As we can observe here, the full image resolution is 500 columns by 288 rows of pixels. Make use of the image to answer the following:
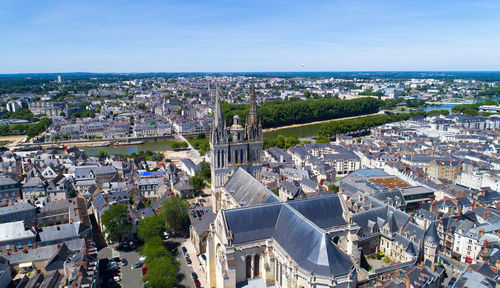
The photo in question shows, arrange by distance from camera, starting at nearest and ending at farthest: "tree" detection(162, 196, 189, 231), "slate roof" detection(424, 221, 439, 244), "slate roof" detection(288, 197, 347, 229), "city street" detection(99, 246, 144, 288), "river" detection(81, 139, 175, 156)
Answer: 1. "slate roof" detection(288, 197, 347, 229)
2. "city street" detection(99, 246, 144, 288)
3. "slate roof" detection(424, 221, 439, 244)
4. "tree" detection(162, 196, 189, 231)
5. "river" detection(81, 139, 175, 156)

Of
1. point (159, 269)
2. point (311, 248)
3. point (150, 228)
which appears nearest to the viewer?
point (311, 248)

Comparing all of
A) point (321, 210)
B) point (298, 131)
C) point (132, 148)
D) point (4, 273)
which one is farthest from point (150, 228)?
point (298, 131)

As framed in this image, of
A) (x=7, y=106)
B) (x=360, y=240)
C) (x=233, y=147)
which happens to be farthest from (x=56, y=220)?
(x=7, y=106)

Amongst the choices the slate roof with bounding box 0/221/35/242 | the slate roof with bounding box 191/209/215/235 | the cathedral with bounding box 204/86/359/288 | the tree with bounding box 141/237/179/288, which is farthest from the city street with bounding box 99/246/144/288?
the slate roof with bounding box 0/221/35/242

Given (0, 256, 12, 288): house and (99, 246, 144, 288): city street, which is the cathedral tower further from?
(0, 256, 12, 288): house

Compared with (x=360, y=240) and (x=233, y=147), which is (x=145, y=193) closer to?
(x=233, y=147)

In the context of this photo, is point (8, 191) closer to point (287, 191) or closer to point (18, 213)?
point (18, 213)
